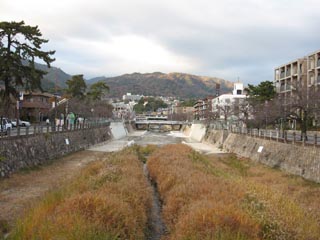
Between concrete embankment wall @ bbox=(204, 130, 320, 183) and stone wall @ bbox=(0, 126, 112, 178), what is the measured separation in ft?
66.7

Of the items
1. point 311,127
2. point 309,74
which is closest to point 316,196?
point 311,127

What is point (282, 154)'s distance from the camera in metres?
31.9

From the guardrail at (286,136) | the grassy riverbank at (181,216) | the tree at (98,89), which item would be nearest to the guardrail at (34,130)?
the grassy riverbank at (181,216)

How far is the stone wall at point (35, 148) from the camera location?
2566 cm

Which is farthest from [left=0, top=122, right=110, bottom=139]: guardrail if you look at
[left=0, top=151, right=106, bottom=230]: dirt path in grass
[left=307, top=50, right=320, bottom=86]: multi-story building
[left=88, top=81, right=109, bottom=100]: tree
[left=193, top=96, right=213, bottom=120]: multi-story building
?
[left=193, top=96, right=213, bottom=120]: multi-story building

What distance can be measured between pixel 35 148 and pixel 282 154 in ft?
69.6

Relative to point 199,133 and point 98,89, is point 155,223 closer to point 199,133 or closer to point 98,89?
point 199,133

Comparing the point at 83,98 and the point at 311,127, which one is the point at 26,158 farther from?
the point at 83,98

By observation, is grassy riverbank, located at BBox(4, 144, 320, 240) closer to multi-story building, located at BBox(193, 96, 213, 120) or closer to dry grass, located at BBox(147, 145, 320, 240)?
dry grass, located at BBox(147, 145, 320, 240)

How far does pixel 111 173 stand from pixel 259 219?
8.39 metres

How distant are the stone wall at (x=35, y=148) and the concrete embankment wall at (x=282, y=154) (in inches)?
801

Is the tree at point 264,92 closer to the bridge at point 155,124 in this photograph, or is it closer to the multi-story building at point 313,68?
the multi-story building at point 313,68

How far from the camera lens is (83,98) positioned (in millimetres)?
81375

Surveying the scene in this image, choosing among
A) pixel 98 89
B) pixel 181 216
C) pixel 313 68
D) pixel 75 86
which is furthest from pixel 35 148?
pixel 98 89
